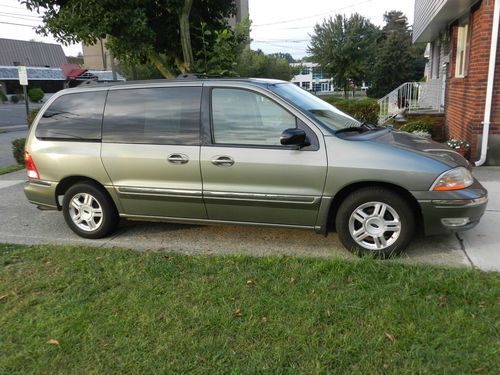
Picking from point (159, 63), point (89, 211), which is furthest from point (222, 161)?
point (159, 63)

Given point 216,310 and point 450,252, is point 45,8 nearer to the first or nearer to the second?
point 216,310

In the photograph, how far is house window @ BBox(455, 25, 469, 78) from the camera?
991 centimetres

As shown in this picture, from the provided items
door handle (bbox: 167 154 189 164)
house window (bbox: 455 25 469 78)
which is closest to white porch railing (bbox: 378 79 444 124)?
house window (bbox: 455 25 469 78)

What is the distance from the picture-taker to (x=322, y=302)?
3375 millimetres

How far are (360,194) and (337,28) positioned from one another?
107 ft

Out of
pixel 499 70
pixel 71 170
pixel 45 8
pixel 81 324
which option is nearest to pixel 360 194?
pixel 81 324

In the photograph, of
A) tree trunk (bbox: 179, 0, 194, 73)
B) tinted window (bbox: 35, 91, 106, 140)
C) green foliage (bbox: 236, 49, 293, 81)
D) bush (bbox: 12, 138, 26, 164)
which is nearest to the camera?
tinted window (bbox: 35, 91, 106, 140)

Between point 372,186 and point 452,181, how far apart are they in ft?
2.26

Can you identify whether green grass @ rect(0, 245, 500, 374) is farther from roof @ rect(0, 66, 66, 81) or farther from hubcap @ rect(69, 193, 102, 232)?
roof @ rect(0, 66, 66, 81)

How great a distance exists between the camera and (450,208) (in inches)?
155

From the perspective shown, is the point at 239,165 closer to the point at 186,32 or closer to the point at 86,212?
the point at 86,212

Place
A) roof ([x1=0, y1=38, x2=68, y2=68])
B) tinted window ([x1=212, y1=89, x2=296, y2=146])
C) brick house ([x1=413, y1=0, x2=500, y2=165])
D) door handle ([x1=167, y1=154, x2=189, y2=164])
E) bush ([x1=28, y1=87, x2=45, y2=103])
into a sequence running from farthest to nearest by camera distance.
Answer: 1. roof ([x1=0, y1=38, x2=68, y2=68])
2. bush ([x1=28, y1=87, x2=45, y2=103])
3. brick house ([x1=413, y1=0, x2=500, y2=165])
4. door handle ([x1=167, y1=154, x2=189, y2=164])
5. tinted window ([x1=212, y1=89, x2=296, y2=146])

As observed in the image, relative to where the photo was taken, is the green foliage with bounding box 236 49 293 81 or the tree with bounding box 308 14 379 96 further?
the green foliage with bounding box 236 49 293 81

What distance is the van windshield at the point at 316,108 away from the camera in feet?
14.3
